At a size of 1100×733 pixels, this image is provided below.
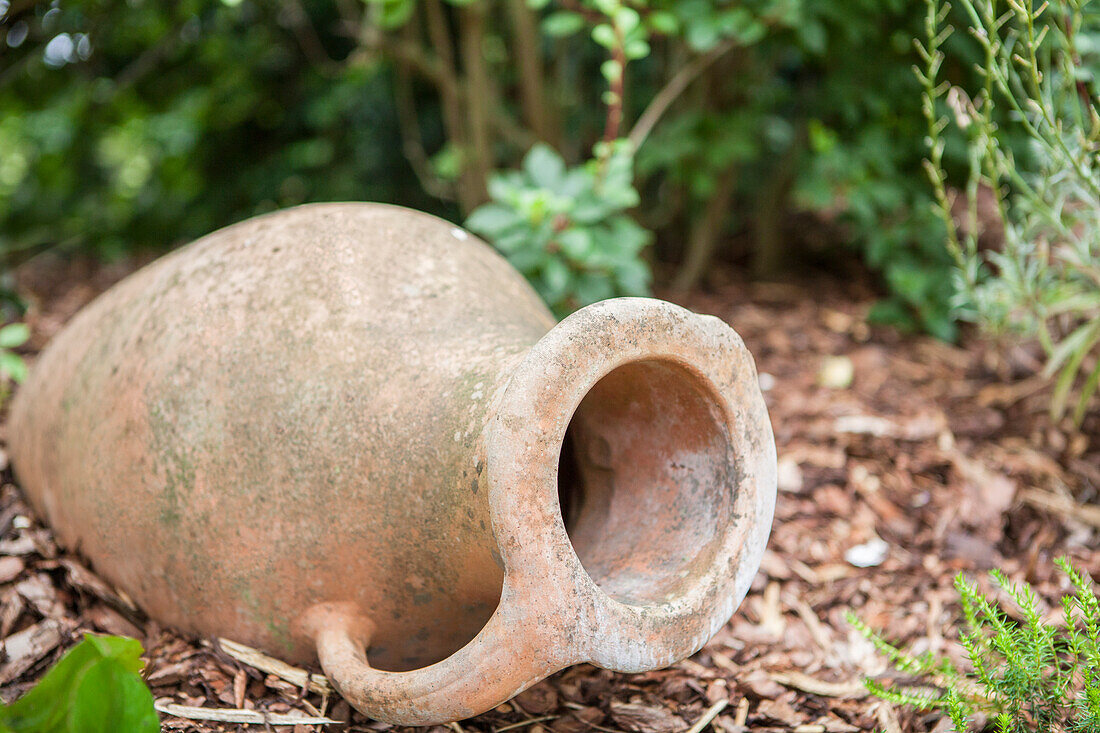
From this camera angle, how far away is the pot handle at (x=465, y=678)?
1160mm

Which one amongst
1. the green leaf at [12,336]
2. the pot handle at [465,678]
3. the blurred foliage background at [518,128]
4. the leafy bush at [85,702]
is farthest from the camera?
the blurred foliage background at [518,128]

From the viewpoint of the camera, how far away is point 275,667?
145 cm

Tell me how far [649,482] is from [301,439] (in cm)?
62

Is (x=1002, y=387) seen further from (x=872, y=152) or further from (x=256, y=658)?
(x=256, y=658)

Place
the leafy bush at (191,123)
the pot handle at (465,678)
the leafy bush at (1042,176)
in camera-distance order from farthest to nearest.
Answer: the leafy bush at (191,123) < the leafy bush at (1042,176) < the pot handle at (465,678)

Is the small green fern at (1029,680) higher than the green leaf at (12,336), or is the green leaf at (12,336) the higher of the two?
the green leaf at (12,336)

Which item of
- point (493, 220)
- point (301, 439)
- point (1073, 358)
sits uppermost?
point (301, 439)

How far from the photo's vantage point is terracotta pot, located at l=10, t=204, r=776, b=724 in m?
1.18

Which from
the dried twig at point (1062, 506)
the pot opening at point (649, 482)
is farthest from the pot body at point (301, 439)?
the dried twig at point (1062, 506)

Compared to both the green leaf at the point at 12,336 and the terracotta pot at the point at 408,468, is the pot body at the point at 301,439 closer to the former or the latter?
the terracotta pot at the point at 408,468

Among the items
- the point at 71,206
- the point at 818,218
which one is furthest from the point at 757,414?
the point at 71,206

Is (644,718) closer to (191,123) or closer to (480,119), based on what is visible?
(480,119)

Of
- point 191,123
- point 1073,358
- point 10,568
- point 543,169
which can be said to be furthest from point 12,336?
point 1073,358

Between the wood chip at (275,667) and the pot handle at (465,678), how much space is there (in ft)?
0.55
